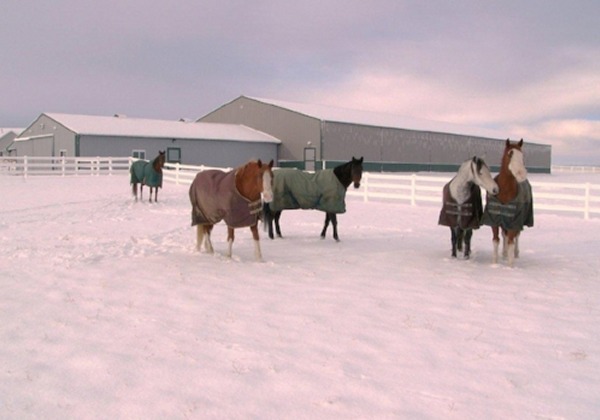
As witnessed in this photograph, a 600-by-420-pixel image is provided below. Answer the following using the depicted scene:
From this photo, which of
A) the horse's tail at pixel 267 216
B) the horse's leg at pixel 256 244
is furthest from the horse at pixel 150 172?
the horse's leg at pixel 256 244

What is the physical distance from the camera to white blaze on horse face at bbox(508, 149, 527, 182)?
6.91m

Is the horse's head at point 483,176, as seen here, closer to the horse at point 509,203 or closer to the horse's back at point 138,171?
the horse at point 509,203

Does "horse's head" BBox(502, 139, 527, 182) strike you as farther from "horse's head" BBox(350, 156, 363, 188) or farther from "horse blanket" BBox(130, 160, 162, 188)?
"horse blanket" BBox(130, 160, 162, 188)

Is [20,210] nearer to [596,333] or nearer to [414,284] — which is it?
[414,284]

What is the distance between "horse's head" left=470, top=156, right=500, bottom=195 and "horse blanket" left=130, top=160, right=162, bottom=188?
38.4 feet

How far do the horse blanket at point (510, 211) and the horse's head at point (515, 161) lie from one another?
0.37 metres

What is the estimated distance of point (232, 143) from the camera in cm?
3819

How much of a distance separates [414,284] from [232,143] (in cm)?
3319

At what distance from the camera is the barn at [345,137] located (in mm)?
36875

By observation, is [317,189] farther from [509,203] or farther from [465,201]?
[509,203]

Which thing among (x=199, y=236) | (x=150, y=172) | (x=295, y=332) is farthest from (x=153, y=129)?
(x=295, y=332)

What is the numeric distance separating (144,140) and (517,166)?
103 ft

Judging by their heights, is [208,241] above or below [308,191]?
below

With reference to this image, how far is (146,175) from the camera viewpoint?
16.8 meters
